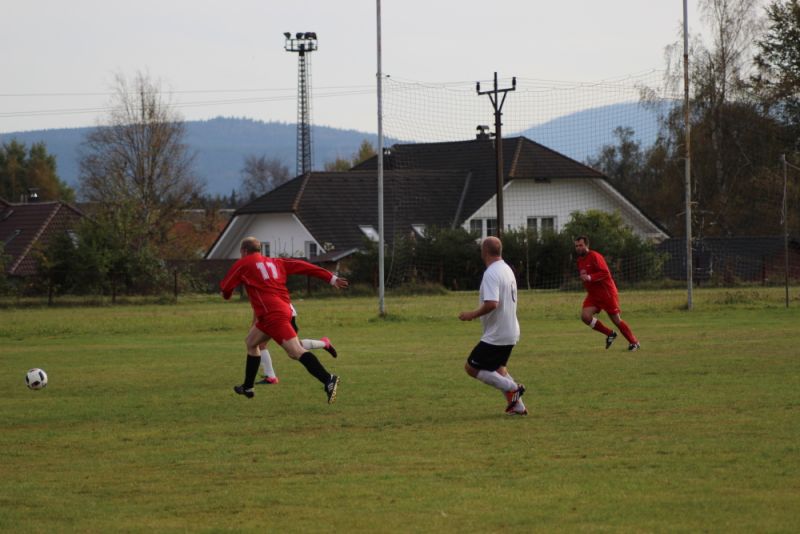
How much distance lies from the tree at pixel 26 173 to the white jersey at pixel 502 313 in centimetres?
9022

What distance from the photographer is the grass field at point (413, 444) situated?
311 inches

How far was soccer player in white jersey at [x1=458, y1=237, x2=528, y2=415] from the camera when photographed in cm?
1235

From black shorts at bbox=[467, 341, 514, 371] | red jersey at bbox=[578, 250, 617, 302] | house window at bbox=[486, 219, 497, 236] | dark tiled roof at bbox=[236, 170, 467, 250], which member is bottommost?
black shorts at bbox=[467, 341, 514, 371]

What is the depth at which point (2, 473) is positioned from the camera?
9789 millimetres

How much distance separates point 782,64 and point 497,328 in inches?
1984

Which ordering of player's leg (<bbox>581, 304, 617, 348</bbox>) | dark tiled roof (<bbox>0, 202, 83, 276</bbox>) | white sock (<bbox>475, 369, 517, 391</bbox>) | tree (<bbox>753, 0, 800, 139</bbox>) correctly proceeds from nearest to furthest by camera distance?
white sock (<bbox>475, 369, 517, 391</bbox>) → player's leg (<bbox>581, 304, 617, 348</bbox>) → tree (<bbox>753, 0, 800, 139</bbox>) → dark tiled roof (<bbox>0, 202, 83, 276</bbox>)

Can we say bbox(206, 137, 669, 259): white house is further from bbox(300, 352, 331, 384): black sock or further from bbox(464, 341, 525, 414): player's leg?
bbox(464, 341, 525, 414): player's leg

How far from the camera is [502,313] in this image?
12539 millimetres

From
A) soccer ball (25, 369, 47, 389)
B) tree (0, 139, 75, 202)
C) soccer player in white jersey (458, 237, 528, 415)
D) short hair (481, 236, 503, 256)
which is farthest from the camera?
tree (0, 139, 75, 202)

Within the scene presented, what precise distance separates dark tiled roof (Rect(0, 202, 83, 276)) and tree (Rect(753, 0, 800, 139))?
36.6 metres

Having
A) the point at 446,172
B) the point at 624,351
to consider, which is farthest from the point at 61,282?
the point at 624,351

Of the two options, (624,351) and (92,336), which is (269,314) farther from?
(92,336)

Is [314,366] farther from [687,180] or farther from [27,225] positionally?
[27,225]

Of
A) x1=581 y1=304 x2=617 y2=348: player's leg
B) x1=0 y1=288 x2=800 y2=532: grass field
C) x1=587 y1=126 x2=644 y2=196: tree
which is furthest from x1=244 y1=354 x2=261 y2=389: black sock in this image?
x1=587 y1=126 x2=644 y2=196: tree
